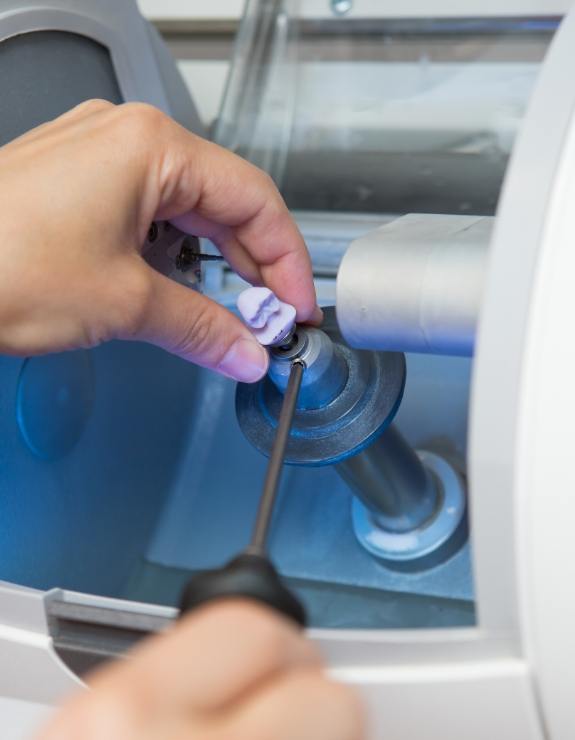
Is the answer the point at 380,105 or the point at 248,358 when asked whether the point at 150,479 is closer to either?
the point at 248,358

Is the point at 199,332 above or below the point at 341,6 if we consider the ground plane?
below

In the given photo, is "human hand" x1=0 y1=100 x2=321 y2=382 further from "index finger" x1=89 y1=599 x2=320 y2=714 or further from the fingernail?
"index finger" x1=89 y1=599 x2=320 y2=714

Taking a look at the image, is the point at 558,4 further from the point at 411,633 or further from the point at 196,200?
the point at 411,633

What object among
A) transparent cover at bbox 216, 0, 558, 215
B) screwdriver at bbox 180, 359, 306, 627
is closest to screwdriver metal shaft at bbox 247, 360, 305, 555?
screwdriver at bbox 180, 359, 306, 627

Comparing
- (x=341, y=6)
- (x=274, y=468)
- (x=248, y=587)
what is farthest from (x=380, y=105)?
(x=248, y=587)

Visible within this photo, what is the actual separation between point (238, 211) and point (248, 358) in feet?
0.31

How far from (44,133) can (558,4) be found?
54cm

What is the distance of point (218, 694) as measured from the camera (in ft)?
0.85

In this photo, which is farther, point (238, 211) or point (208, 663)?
point (238, 211)

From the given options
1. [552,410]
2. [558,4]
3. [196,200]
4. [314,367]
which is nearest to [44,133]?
[196,200]

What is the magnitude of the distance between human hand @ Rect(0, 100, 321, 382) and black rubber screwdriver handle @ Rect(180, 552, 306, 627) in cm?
21

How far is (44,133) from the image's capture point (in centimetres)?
54

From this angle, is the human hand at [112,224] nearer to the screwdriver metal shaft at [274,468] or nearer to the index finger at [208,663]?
the screwdriver metal shaft at [274,468]

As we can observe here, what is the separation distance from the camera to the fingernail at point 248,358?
54 cm
